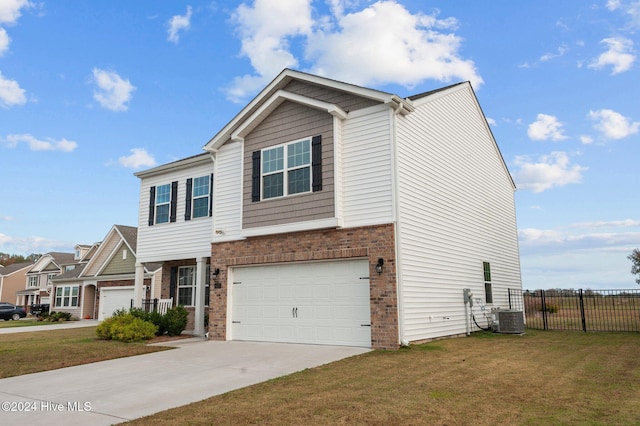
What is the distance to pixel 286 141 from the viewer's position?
13969 millimetres

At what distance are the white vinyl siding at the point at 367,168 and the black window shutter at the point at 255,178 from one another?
117 inches

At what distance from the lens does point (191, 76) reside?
18.6 meters

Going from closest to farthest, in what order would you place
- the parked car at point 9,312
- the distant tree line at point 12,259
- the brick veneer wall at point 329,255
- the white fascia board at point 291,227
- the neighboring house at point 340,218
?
the brick veneer wall at point 329,255, the neighboring house at point 340,218, the white fascia board at point 291,227, the parked car at point 9,312, the distant tree line at point 12,259

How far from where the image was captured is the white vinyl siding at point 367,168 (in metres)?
12.1

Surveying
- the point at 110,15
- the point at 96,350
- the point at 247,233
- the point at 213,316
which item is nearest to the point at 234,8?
the point at 110,15

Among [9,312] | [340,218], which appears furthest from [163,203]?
[9,312]

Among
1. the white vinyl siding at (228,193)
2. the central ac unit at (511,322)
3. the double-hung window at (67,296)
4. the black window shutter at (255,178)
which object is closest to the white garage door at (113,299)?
the double-hung window at (67,296)

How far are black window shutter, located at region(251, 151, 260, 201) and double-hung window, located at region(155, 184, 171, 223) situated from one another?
6105 millimetres

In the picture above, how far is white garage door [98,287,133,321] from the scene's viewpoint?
92.6 ft

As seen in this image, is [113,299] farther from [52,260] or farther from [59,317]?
[52,260]

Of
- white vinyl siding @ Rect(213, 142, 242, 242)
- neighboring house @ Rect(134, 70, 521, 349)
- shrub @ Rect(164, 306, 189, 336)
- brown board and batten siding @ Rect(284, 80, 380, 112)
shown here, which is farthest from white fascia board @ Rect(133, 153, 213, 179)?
shrub @ Rect(164, 306, 189, 336)

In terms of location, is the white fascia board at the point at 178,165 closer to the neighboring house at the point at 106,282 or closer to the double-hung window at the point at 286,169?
the double-hung window at the point at 286,169

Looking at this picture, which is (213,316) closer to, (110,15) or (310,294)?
(310,294)

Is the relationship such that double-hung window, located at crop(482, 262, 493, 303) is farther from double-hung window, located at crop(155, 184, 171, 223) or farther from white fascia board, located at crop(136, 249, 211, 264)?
double-hung window, located at crop(155, 184, 171, 223)
